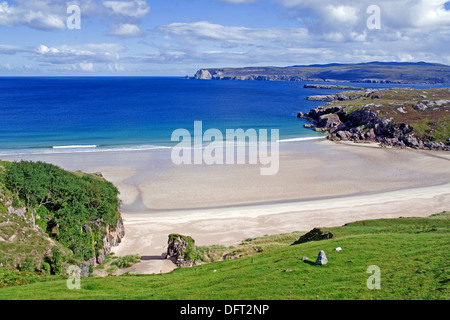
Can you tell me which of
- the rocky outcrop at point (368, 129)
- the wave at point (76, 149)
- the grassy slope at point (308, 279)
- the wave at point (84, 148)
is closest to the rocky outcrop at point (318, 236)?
the grassy slope at point (308, 279)

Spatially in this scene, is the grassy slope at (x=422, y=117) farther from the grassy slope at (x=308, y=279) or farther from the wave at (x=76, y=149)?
the grassy slope at (x=308, y=279)

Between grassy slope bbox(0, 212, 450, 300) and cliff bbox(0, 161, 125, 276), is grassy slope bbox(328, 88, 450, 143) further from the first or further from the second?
cliff bbox(0, 161, 125, 276)

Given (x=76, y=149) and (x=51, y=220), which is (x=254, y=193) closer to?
(x=51, y=220)

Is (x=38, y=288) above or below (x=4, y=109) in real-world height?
below

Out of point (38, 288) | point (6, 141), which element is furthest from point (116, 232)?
point (6, 141)
